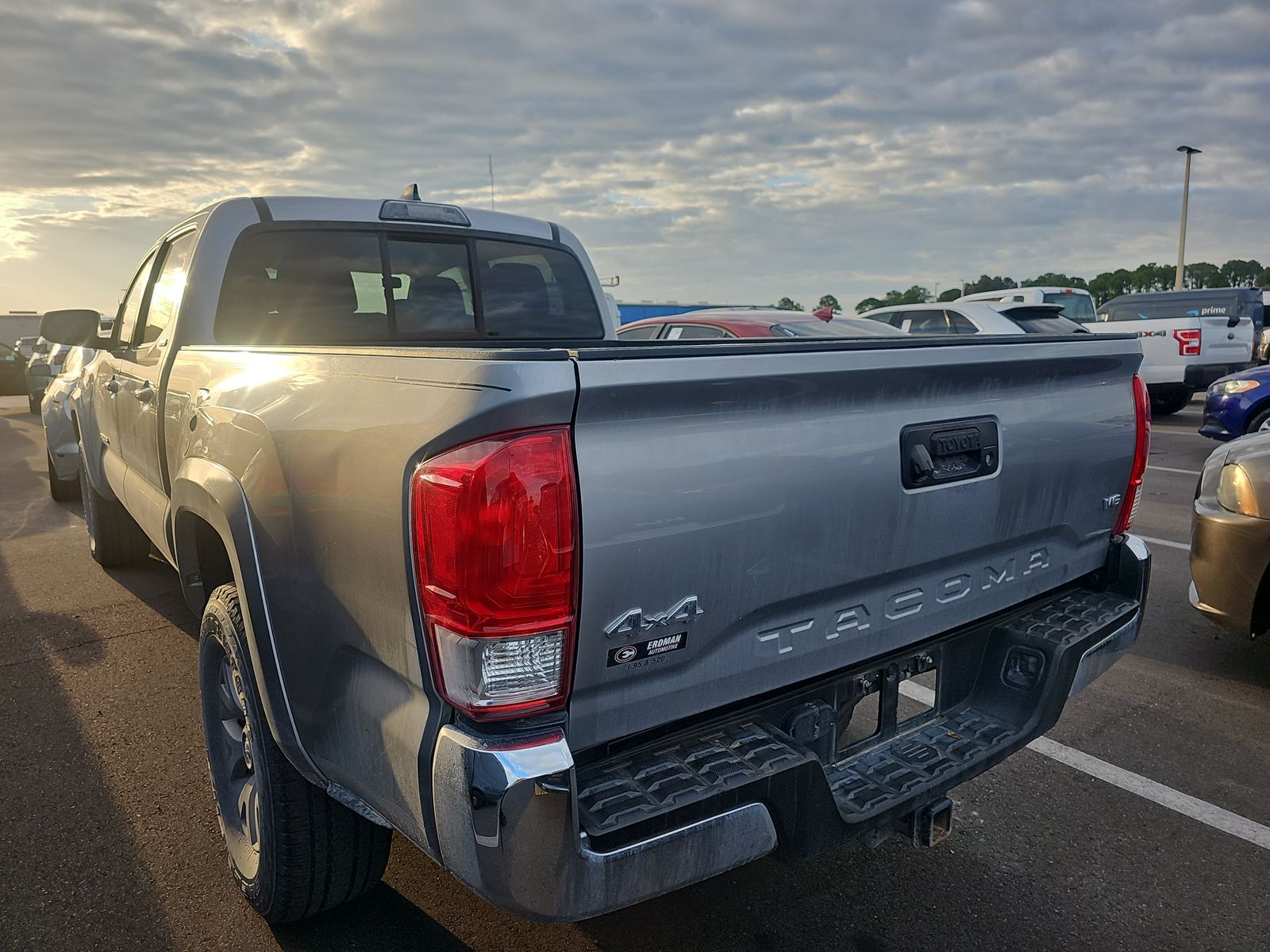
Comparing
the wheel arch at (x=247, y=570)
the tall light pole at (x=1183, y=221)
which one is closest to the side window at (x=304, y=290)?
the wheel arch at (x=247, y=570)

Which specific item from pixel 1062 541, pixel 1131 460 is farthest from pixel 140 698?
pixel 1131 460

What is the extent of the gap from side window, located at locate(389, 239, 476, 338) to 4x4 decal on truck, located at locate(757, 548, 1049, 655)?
2.30 m

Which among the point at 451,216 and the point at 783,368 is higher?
the point at 451,216

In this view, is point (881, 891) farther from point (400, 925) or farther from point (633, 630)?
point (633, 630)

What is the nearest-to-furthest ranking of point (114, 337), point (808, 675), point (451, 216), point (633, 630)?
point (633, 630), point (808, 675), point (451, 216), point (114, 337)

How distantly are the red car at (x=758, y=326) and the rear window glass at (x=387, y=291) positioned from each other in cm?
387

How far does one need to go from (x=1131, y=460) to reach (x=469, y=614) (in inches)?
85.0

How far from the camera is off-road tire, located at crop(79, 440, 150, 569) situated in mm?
5887

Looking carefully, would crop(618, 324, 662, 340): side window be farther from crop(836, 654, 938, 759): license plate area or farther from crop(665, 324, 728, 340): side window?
crop(836, 654, 938, 759): license plate area

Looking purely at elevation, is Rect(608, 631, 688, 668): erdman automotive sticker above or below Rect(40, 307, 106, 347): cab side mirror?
below

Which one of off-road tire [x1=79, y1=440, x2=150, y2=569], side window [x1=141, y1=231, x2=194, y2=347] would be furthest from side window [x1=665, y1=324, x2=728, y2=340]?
side window [x1=141, y1=231, x2=194, y2=347]

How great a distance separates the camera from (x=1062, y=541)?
264 centimetres

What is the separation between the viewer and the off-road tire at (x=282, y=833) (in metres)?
2.28

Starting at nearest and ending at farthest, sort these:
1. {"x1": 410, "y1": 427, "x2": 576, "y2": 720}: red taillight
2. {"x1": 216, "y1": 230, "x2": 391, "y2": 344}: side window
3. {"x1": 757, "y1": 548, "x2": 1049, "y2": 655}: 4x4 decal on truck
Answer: {"x1": 410, "y1": 427, "x2": 576, "y2": 720}: red taillight → {"x1": 757, "y1": 548, "x2": 1049, "y2": 655}: 4x4 decal on truck → {"x1": 216, "y1": 230, "x2": 391, "y2": 344}: side window
